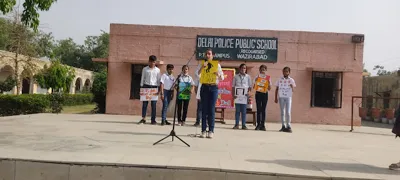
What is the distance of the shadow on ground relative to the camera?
4.54 metres

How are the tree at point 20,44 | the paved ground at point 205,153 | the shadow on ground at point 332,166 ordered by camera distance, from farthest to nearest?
1. the tree at point 20,44
2. the shadow on ground at point 332,166
3. the paved ground at point 205,153

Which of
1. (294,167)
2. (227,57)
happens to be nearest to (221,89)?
(227,57)

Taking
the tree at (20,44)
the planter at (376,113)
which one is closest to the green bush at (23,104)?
the tree at (20,44)

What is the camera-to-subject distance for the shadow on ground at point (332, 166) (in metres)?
4.54

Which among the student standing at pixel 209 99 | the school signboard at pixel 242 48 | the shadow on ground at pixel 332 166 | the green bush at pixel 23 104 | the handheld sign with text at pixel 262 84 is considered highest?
the school signboard at pixel 242 48

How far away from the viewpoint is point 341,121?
44.1 feet

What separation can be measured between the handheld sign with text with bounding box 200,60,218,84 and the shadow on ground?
2580 mm

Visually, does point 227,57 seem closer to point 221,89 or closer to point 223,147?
point 221,89

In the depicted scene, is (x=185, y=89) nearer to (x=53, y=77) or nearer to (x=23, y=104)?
(x=23, y=104)

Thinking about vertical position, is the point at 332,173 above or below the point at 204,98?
below

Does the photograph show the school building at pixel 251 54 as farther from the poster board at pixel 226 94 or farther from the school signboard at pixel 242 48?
the poster board at pixel 226 94

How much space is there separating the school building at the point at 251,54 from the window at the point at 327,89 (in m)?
0.04

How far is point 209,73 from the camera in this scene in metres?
7.16

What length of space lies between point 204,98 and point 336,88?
821cm
